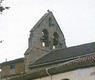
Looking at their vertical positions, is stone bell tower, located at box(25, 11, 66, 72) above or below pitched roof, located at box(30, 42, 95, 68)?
above

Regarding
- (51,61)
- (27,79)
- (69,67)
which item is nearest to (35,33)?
(51,61)

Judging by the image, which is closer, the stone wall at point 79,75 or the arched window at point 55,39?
the stone wall at point 79,75

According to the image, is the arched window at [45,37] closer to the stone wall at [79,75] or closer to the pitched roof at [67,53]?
the pitched roof at [67,53]

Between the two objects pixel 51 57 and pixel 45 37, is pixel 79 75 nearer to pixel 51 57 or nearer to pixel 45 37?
pixel 51 57

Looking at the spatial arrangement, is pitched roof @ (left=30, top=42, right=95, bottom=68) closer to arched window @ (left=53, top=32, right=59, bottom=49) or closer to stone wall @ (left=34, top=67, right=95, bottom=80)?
arched window @ (left=53, top=32, right=59, bottom=49)

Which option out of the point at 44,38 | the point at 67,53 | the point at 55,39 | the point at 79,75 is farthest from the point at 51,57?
the point at 79,75

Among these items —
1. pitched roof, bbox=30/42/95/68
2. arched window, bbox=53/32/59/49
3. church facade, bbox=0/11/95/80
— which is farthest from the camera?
arched window, bbox=53/32/59/49

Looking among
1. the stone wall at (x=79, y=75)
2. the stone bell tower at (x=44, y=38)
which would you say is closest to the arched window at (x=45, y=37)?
the stone bell tower at (x=44, y=38)

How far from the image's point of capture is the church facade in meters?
19.9

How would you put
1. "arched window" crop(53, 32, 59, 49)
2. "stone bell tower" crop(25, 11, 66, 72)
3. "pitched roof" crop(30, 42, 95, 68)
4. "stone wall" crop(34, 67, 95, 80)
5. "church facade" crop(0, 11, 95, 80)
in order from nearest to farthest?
"stone wall" crop(34, 67, 95, 80) < "church facade" crop(0, 11, 95, 80) < "pitched roof" crop(30, 42, 95, 68) < "stone bell tower" crop(25, 11, 66, 72) < "arched window" crop(53, 32, 59, 49)

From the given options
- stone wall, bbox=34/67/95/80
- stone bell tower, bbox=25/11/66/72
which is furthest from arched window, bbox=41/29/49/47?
stone wall, bbox=34/67/95/80

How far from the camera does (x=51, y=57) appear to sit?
104 ft

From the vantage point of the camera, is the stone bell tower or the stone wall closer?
the stone wall

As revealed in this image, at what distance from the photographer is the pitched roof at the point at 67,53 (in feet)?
93.9
